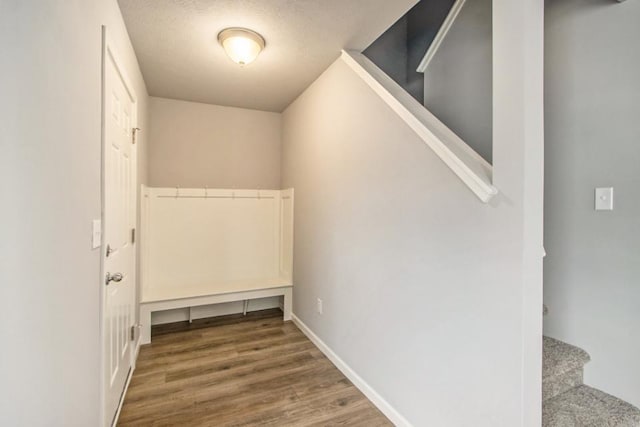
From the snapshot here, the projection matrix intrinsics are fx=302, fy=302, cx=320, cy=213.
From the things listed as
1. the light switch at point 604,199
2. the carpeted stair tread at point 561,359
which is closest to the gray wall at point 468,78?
the light switch at point 604,199

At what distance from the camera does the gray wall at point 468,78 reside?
2230 mm

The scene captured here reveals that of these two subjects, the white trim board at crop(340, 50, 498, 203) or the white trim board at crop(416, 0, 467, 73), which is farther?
the white trim board at crop(416, 0, 467, 73)

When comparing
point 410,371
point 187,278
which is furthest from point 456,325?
point 187,278

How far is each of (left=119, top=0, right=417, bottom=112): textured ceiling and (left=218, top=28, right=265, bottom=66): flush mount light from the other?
4cm

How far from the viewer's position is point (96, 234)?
1369 mm

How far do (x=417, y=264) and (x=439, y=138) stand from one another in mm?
677

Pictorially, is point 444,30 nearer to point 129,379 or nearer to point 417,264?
point 417,264

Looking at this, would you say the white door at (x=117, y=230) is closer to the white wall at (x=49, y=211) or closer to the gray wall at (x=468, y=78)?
the white wall at (x=49, y=211)

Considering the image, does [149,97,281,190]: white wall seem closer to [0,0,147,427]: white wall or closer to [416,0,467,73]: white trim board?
[416,0,467,73]: white trim board

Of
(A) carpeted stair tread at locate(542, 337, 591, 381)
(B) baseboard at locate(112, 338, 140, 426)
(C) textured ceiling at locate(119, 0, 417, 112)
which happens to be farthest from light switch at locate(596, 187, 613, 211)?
(B) baseboard at locate(112, 338, 140, 426)

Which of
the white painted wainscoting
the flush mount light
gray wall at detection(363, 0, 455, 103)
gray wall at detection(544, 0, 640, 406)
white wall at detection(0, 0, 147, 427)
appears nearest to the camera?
white wall at detection(0, 0, 147, 427)

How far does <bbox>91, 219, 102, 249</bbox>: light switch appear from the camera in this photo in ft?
4.37

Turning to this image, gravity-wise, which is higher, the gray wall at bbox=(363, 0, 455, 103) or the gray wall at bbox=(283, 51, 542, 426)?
the gray wall at bbox=(363, 0, 455, 103)

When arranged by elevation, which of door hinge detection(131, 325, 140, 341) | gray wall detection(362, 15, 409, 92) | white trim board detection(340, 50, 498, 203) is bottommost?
door hinge detection(131, 325, 140, 341)
